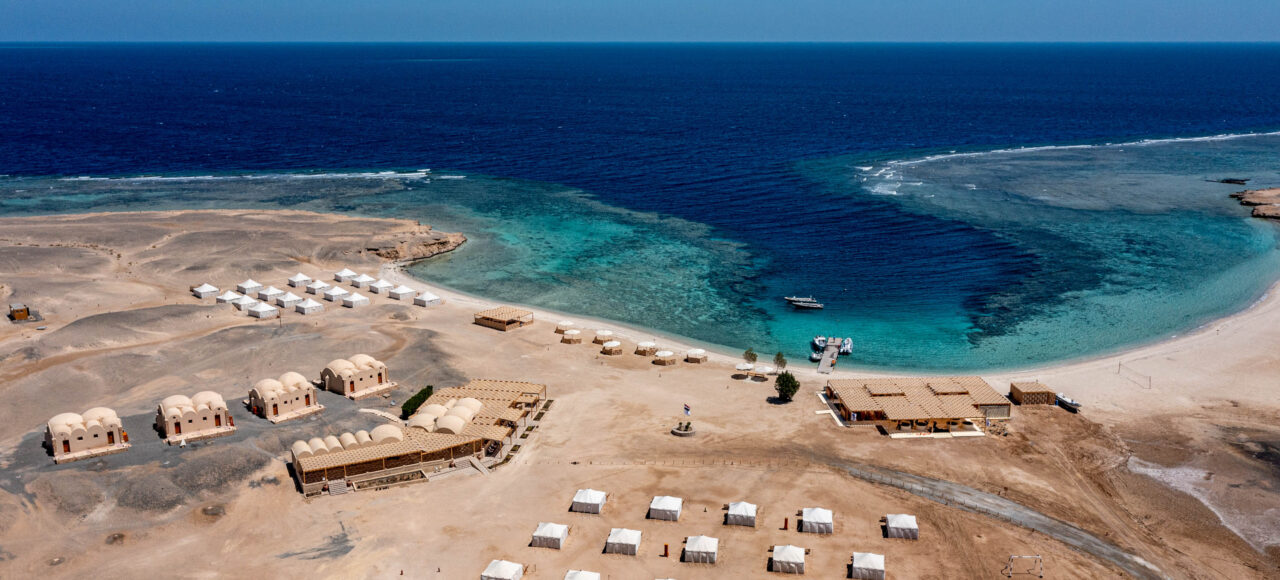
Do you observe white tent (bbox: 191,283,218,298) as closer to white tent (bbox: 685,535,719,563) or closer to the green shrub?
the green shrub

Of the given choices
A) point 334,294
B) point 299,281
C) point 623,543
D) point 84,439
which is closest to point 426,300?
point 334,294

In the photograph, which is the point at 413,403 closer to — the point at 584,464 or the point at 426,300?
the point at 584,464

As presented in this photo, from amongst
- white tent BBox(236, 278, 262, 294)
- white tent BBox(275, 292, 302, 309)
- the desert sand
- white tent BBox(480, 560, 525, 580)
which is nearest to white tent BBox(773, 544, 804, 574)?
the desert sand

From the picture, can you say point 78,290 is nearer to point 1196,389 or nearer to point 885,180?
point 1196,389

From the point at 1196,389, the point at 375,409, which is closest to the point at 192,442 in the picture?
the point at 375,409

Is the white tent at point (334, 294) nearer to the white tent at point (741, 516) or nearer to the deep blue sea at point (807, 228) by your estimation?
the deep blue sea at point (807, 228)

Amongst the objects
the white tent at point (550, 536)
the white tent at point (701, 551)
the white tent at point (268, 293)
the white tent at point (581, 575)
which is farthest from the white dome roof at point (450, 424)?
the white tent at point (268, 293)
